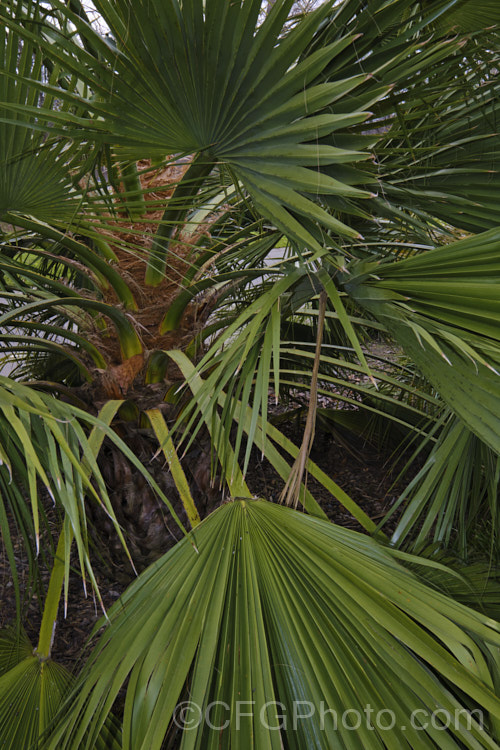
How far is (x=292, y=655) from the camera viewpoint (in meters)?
0.67

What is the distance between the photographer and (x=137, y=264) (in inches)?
56.5

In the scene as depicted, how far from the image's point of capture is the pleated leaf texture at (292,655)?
1.99 feet

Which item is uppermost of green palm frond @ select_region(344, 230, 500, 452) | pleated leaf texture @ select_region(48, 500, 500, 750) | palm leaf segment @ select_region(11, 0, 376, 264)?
palm leaf segment @ select_region(11, 0, 376, 264)

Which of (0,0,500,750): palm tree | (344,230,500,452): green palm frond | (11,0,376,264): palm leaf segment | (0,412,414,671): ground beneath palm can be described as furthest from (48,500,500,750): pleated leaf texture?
(0,412,414,671): ground beneath palm

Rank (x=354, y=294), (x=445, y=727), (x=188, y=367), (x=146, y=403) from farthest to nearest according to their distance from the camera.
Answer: (x=146, y=403) → (x=188, y=367) → (x=354, y=294) → (x=445, y=727)

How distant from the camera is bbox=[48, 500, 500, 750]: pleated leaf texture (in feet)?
1.99

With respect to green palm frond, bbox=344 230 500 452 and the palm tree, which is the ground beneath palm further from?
green palm frond, bbox=344 230 500 452

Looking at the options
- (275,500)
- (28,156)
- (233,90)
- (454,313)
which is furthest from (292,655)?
(275,500)

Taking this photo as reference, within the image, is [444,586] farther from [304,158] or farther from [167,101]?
[167,101]

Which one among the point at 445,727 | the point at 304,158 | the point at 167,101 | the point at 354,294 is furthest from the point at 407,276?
the point at 445,727

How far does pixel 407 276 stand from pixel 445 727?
598 millimetres

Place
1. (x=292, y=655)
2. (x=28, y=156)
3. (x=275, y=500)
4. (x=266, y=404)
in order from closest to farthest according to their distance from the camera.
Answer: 1. (x=292, y=655)
2. (x=266, y=404)
3. (x=28, y=156)
4. (x=275, y=500)

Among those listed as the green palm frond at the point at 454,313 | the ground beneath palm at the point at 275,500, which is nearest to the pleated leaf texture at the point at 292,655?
the green palm frond at the point at 454,313

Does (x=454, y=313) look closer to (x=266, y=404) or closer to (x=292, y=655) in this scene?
(x=266, y=404)
